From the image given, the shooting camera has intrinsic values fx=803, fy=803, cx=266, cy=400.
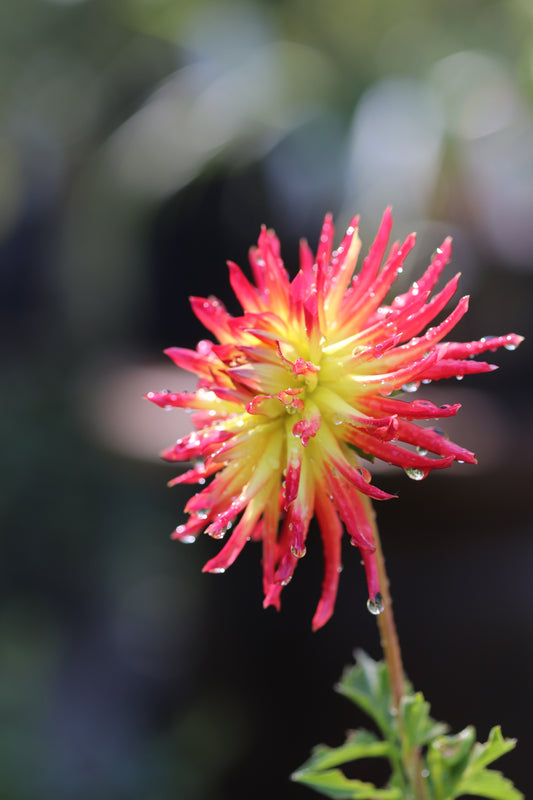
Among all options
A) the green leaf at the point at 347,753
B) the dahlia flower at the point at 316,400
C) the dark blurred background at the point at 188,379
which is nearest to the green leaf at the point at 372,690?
the green leaf at the point at 347,753

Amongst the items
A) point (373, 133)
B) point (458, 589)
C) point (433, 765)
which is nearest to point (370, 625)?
point (458, 589)

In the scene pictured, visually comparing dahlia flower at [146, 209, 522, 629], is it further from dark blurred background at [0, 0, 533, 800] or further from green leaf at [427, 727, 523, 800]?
dark blurred background at [0, 0, 533, 800]

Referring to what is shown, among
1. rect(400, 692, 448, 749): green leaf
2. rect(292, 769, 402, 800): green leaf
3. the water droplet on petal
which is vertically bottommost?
rect(292, 769, 402, 800): green leaf

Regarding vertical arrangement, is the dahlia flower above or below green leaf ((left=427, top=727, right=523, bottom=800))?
above

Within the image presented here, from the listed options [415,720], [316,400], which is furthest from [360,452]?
[415,720]

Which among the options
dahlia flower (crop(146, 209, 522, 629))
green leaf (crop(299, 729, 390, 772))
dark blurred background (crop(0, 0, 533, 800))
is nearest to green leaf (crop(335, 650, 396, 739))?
green leaf (crop(299, 729, 390, 772))

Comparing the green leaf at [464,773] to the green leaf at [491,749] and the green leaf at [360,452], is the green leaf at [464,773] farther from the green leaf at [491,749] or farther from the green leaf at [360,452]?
the green leaf at [360,452]

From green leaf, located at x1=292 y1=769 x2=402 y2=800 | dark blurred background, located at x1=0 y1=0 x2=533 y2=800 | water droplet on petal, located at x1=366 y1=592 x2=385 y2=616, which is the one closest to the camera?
water droplet on petal, located at x1=366 y1=592 x2=385 y2=616

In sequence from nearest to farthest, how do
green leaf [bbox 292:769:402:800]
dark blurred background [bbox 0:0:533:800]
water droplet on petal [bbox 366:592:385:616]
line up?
water droplet on petal [bbox 366:592:385:616] → green leaf [bbox 292:769:402:800] → dark blurred background [bbox 0:0:533:800]
